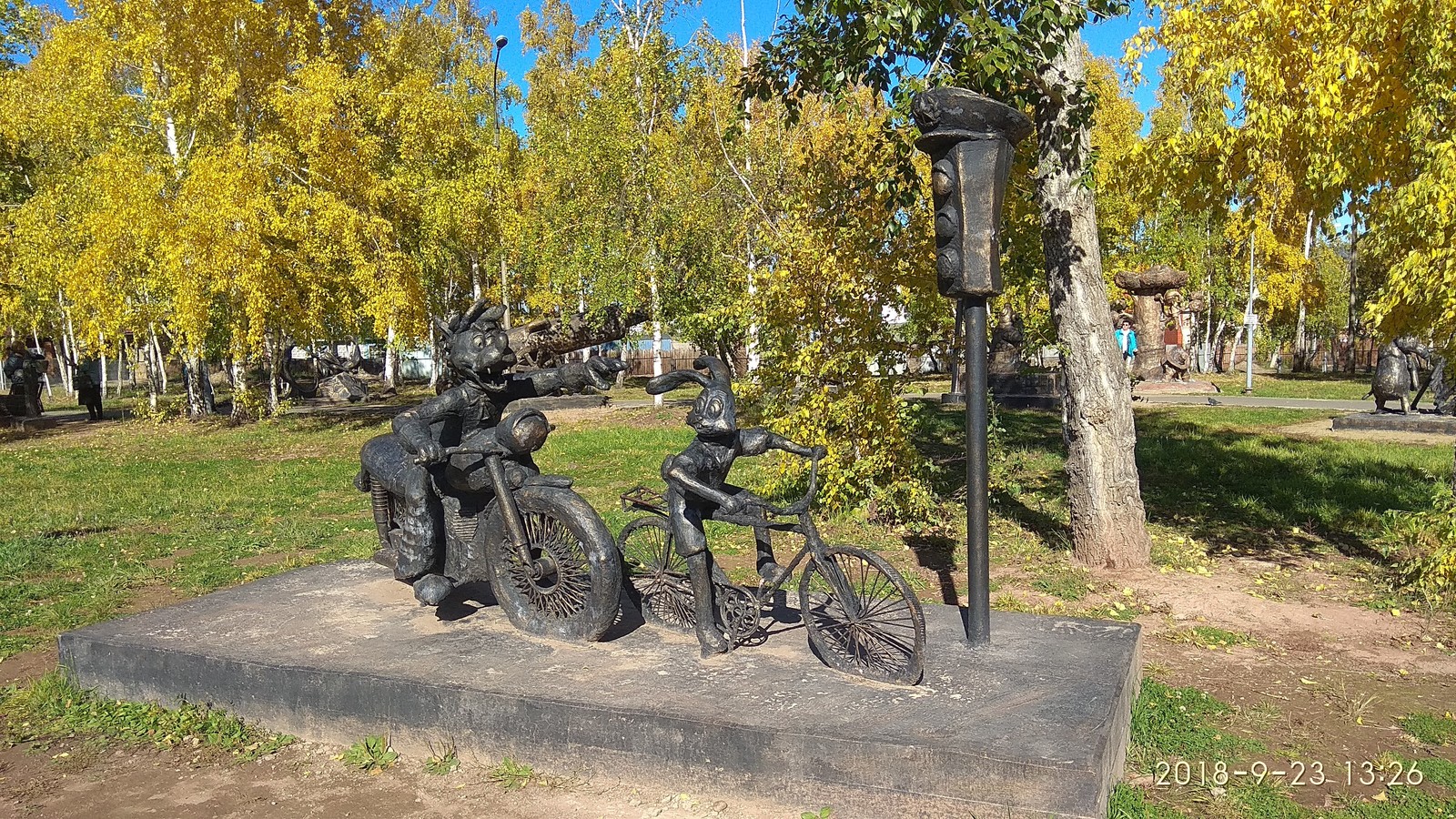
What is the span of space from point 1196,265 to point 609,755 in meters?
34.3

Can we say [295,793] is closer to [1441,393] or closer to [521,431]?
[521,431]

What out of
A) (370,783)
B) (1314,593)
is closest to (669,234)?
(1314,593)

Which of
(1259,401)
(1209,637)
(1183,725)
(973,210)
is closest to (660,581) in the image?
(973,210)

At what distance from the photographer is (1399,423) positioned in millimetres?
15453

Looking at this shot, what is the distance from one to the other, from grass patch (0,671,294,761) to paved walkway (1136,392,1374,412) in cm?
1968

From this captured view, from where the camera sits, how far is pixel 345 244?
19.6 metres

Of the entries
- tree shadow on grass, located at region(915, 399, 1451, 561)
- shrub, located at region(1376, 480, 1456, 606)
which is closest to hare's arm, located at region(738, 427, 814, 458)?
tree shadow on grass, located at region(915, 399, 1451, 561)

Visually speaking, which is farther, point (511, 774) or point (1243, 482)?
point (1243, 482)

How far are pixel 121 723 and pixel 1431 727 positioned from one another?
20.9 feet

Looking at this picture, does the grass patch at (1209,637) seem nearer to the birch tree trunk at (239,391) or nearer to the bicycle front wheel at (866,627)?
the bicycle front wheel at (866,627)

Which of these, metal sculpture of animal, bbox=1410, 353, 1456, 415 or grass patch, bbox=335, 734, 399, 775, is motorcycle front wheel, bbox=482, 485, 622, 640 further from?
metal sculpture of animal, bbox=1410, 353, 1456, 415

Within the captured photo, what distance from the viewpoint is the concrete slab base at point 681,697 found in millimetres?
3873

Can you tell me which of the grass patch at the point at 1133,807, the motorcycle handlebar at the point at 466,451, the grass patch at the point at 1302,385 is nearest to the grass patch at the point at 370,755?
the motorcycle handlebar at the point at 466,451

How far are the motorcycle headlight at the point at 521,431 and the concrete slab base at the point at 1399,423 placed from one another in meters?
14.6
